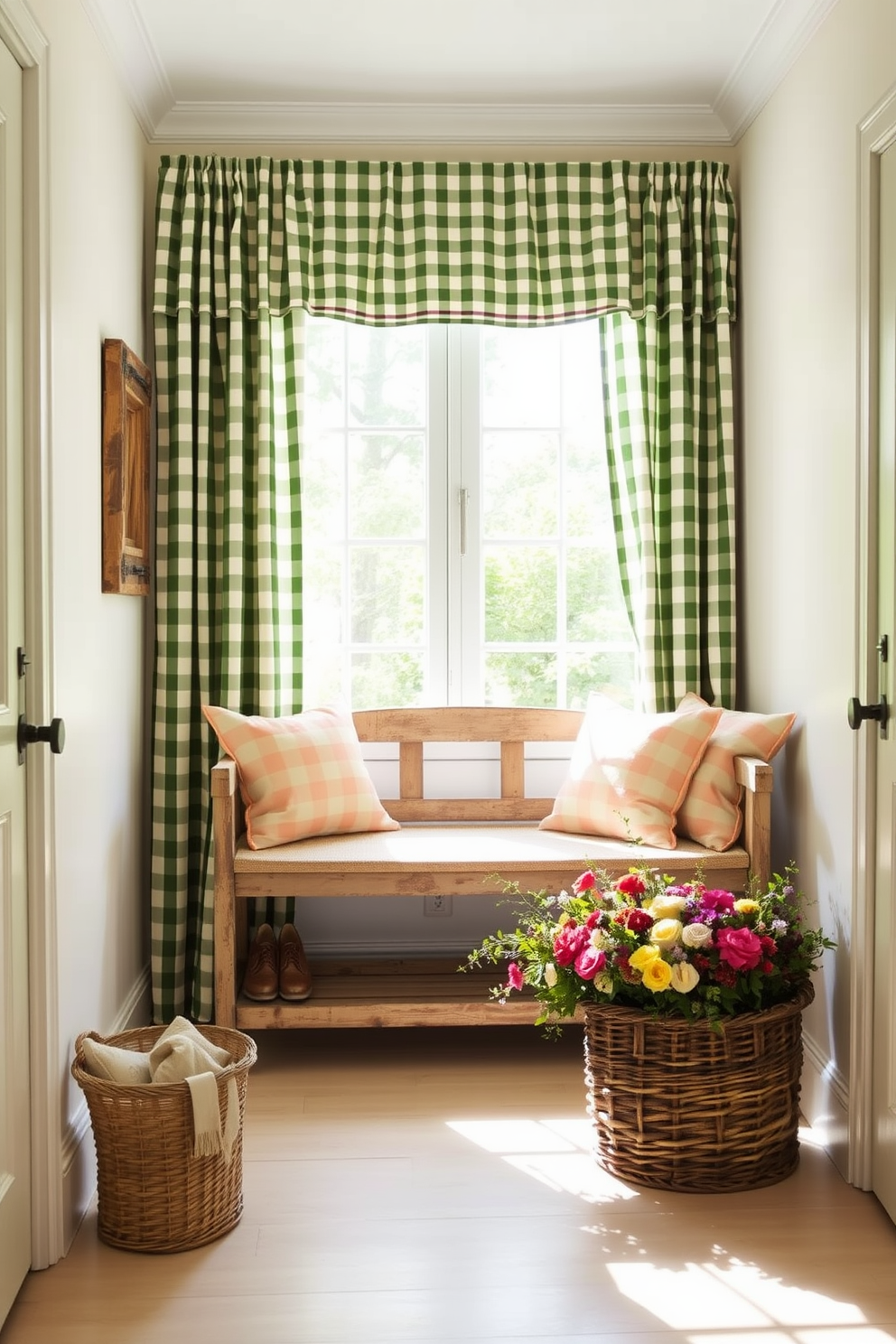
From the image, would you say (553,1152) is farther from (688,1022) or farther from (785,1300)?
(785,1300)

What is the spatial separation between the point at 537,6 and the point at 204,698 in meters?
1.98

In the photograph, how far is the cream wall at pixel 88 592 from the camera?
239 centimetres

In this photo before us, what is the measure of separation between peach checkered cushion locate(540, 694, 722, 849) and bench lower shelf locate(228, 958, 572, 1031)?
51 centimetres

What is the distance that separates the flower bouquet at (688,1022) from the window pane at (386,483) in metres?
1.53

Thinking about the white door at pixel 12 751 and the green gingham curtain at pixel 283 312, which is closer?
the white door at pixel 12 751

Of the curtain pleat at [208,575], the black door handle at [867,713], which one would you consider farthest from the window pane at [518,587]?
the black door handle at [867,713]

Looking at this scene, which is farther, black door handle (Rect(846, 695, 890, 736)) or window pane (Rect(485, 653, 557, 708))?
window pane (Rect(485, 653, 557, 708))

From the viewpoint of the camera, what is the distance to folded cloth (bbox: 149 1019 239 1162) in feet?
7.32

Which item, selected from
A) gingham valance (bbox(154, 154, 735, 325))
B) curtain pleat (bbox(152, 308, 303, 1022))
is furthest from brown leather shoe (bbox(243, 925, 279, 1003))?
gingham valance (bbox(154, 154, 735, 325))

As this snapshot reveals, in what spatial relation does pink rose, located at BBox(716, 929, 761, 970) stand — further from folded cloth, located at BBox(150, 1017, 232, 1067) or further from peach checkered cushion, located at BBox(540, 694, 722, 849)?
folded cloth, located at BBox(150, 1017, 232, 1067)

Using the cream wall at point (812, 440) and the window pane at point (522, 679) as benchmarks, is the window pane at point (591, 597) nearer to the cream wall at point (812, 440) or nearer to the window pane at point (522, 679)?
the window pane at point (522, 679)

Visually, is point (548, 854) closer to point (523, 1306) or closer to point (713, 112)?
point (523, 1306)

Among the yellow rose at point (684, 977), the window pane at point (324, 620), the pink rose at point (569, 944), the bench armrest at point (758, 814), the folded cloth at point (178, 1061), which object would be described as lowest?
the folded cloth at point (178, 1061)

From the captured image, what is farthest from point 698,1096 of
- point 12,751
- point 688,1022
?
point 12,751
